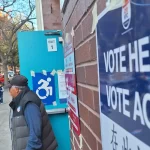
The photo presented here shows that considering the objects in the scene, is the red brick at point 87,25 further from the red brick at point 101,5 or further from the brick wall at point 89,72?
the red brick at point 101,5

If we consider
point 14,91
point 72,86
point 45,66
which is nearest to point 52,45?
point 45,66

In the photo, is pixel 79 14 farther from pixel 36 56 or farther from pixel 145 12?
pixel 36 56

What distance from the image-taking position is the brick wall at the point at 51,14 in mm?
4211

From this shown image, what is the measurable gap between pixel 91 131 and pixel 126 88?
72 cm

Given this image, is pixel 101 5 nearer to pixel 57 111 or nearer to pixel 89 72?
pixel 89 72

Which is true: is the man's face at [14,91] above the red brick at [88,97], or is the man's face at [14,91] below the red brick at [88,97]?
below

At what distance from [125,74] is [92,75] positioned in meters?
0.53

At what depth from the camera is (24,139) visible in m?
2.96

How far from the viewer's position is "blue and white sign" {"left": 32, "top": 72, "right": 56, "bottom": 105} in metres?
3.30

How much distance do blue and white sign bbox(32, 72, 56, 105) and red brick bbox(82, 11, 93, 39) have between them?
1854 mm

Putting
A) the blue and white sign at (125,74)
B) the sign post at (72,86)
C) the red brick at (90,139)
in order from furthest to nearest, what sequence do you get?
the sign post at (72,86) < the red brick at (90,139) < the blue and white sign at (125,74)

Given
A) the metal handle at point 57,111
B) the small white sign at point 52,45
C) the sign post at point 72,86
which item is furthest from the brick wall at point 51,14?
the sign post at point 72,86

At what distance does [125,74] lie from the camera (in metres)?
0.82

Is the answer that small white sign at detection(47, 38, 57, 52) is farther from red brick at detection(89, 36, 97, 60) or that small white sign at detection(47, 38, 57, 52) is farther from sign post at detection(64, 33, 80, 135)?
red brick at detection(89, 36, 97, 60)
